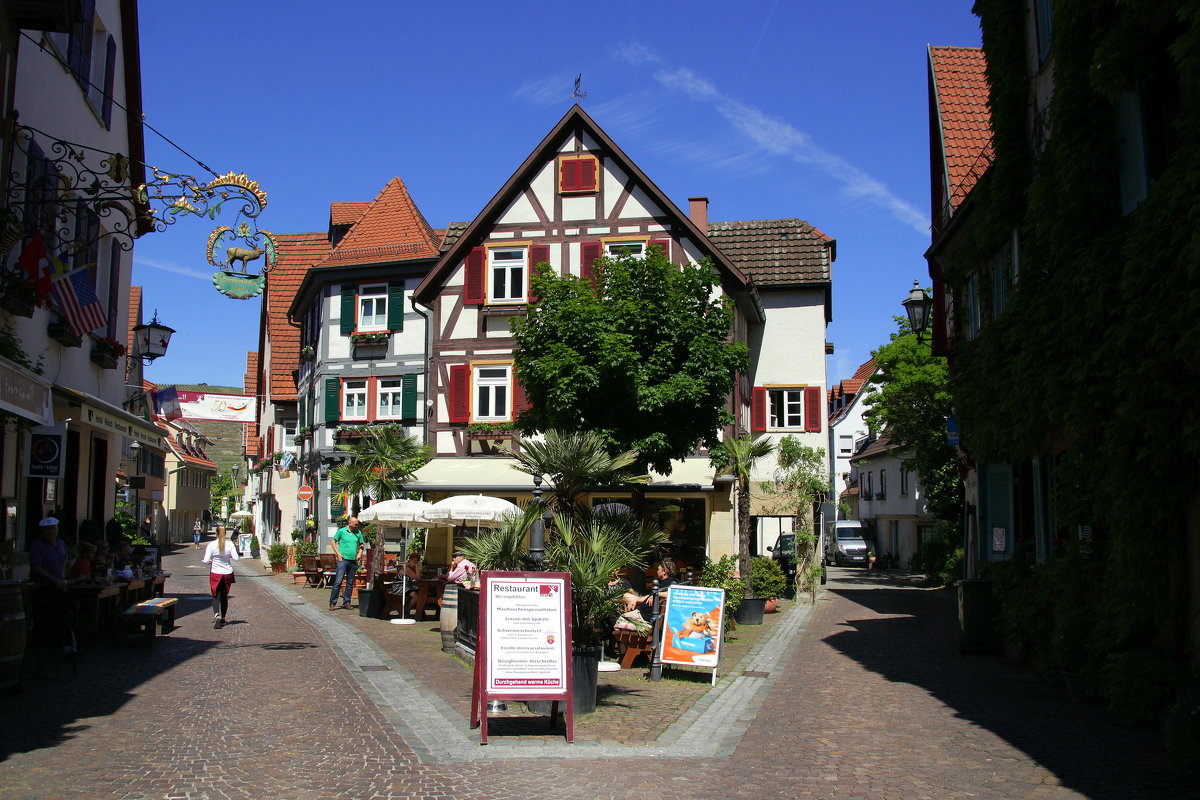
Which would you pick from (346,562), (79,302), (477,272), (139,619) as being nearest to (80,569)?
(139,619)

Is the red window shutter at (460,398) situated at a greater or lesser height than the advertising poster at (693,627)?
greater

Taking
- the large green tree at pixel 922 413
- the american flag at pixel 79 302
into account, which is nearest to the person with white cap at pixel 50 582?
the american flag at pixel 79 302

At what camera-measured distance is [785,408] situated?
33.6m

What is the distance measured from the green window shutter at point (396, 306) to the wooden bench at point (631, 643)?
62.4 feet

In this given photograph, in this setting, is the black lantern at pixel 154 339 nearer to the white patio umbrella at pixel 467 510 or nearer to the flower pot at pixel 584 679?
the white patio umbrella at pixel 467 510

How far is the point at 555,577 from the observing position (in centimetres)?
963

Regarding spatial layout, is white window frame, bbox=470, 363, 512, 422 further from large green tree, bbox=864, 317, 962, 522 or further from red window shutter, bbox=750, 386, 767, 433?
large green tree, bbox=864, 317, 962, 522

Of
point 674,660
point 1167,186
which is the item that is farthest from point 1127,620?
point 674,660

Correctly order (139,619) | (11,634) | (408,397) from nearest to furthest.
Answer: (11,634) < (139,619) < (408,397)

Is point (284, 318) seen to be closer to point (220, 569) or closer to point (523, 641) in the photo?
point (220, 569)

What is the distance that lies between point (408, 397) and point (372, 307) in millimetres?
3249

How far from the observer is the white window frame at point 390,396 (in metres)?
31.5

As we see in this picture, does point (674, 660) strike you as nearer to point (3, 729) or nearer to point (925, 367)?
point (3, 729)

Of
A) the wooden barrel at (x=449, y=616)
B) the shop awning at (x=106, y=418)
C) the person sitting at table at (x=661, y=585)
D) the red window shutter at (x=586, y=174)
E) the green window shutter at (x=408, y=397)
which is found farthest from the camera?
the green window shutter at (x=408, y=397)
